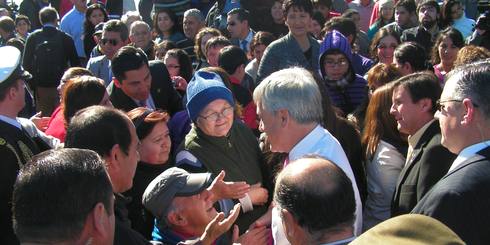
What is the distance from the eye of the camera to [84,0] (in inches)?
399

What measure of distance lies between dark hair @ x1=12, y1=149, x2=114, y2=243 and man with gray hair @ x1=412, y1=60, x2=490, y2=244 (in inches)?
53.9

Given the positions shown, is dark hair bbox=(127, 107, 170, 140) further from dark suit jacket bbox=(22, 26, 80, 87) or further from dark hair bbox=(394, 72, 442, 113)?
dark suit jacket bbox=(22, 26, 80, 87)

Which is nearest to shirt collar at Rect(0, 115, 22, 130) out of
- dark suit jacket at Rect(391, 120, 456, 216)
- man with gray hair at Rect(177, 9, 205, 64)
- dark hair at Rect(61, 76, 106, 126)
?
dark hair at Rect(61, 76, 106, 126)

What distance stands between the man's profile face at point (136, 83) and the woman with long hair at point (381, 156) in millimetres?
1761

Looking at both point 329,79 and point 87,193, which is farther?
point 329,79

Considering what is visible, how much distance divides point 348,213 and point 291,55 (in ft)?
13.2

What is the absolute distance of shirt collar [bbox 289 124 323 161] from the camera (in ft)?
10.1

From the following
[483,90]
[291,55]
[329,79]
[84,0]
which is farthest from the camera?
[84,0]

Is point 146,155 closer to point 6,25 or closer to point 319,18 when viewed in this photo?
point 319,18

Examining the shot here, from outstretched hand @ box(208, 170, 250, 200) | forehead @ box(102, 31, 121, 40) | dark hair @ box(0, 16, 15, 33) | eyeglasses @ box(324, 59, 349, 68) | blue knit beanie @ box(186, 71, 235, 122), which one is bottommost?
dark hair @ box(0, 16, 15, 33)

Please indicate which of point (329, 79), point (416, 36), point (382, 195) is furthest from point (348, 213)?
point (416, 36)

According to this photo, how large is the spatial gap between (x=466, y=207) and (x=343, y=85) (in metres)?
3.11

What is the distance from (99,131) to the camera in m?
2.75

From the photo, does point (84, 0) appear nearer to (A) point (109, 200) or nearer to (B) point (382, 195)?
(B) point (382, 195)
